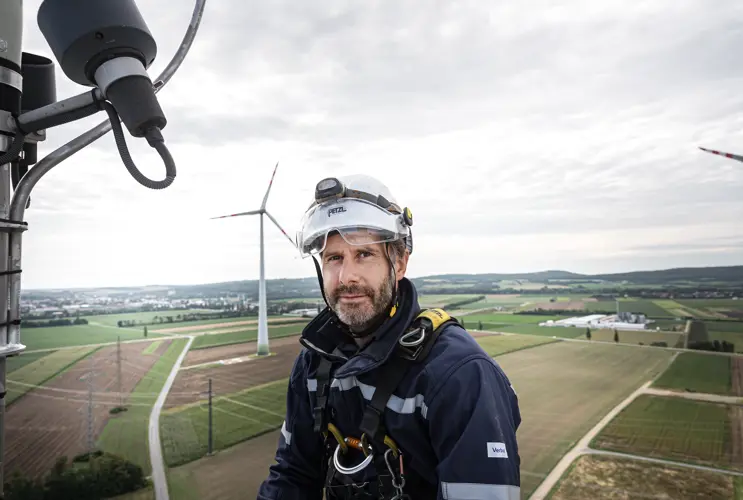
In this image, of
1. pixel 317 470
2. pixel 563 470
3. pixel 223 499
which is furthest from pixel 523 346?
pixel 317 470

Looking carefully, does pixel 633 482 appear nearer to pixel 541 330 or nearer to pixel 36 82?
pixel 541 330

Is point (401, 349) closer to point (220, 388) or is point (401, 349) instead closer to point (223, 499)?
point (223, 499)

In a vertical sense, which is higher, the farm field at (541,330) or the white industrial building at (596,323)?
the white industrial building at (596,323)

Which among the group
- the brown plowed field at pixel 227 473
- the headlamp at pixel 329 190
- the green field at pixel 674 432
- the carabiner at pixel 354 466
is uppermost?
→ the headlamp at pixel 329 190

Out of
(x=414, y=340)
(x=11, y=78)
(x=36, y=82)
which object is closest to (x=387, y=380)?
(x=414, y=340)

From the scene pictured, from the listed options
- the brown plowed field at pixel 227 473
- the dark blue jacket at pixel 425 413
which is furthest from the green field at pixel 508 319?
the dark blue jacket at pixel 425 413

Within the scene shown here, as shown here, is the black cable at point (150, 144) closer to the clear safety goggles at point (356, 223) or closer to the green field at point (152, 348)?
the clear safety goggles at point (356, 223)
